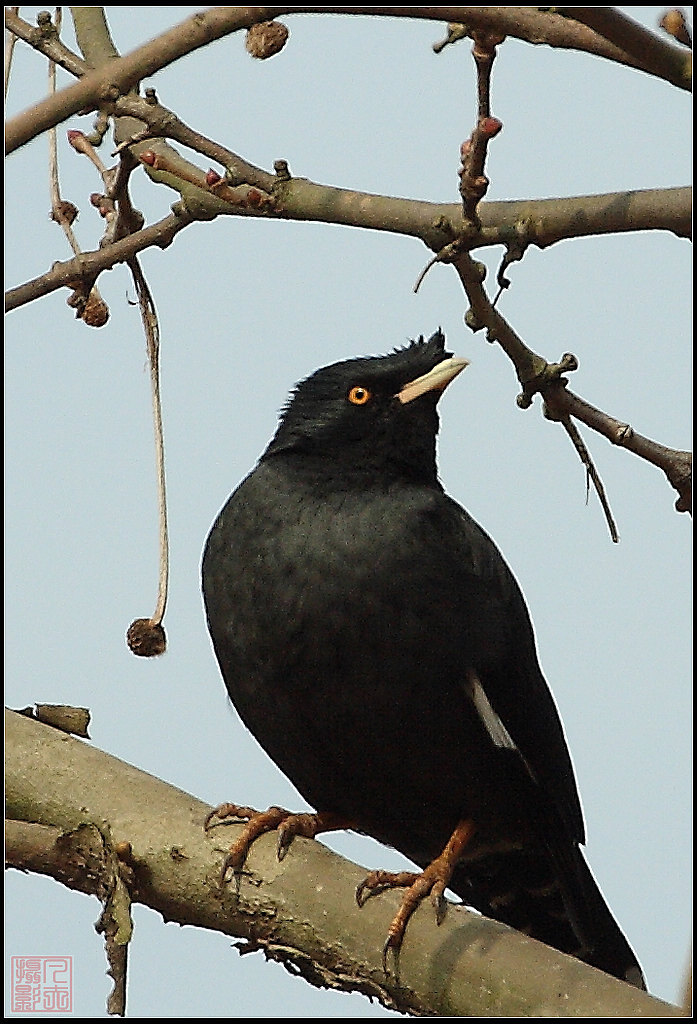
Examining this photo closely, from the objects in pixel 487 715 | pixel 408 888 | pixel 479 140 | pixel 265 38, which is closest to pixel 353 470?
pixel 487 715

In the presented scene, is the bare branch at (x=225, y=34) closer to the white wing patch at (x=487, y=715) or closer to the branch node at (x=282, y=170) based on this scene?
the branch node at (x=282, y=170)

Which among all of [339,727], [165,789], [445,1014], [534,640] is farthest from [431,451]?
[445,1014]

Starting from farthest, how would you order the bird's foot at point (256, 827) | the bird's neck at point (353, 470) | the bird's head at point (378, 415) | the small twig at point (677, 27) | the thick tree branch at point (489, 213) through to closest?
the bird's head at point (378, 415) < the bird's neck at point (353, 470) < the bird's foot at point (256, 827) < the thick tree branch at point (489, 213) < the small twig at point (677, 27)

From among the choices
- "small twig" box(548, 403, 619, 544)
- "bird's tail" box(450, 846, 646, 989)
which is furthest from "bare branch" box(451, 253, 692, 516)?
"bird's tail" box(450, 846, 646, 989)

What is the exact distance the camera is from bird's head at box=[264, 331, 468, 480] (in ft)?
14.8

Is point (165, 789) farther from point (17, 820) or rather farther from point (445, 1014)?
point (445, 1014)

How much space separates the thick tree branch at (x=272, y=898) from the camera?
3.17m

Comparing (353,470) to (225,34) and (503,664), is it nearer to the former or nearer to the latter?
(503,664)

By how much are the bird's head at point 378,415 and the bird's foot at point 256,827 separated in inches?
44.4

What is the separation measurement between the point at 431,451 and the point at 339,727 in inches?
41.2

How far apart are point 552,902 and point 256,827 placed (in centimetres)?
148

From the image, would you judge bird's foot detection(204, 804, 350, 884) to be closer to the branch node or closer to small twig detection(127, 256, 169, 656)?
small twig detection(127, 256, 169, 656)

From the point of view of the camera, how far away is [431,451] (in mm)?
4590

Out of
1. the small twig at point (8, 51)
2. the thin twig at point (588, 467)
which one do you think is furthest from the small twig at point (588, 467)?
the small twig at point (8, 51)
